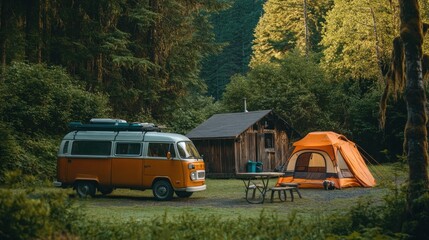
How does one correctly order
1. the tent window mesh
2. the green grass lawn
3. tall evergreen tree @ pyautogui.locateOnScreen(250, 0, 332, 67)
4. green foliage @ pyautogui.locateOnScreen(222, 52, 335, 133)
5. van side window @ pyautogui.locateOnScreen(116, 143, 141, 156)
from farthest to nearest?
1. tall evergreen tree @ pyautogui.locateOnScreen(250, 0, 332, 67)
2. green foliage @ pyautogui.locateOnScreen(222, 52, 335, 133)
3. the tent window mesh
4. van side window @ pyautogui.locateOnScreen(116, 143, 141, 156)
5. the green grass lawn

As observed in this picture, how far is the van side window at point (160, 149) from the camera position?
19250 millimetres

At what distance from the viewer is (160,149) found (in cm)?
1938

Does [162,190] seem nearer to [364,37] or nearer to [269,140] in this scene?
[269,140]

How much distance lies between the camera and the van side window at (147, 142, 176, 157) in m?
19.2

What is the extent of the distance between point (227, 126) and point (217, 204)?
14431 mm

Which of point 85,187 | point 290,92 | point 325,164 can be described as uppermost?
point 290,92

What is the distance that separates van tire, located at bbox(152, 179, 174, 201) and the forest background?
685 centimetres

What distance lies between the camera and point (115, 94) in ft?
105

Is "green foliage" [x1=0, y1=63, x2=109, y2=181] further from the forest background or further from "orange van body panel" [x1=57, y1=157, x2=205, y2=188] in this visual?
"orange van body panel" [x1=57, y1=157, x2=205, y2=188]

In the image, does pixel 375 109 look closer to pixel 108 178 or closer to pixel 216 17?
pixel 108 178

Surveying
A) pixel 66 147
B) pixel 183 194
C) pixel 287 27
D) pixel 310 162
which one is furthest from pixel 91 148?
pixel 287 27

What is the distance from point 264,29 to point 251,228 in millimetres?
44274

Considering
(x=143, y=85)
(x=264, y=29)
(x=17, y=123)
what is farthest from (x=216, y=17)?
(x=17, y=123)

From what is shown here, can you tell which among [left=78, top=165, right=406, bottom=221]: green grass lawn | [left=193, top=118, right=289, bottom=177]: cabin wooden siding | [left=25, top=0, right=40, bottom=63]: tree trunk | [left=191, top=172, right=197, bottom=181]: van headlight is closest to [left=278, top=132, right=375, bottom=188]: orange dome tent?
[left=78, top=165, right=406, bottom=221]: green grass lawn
